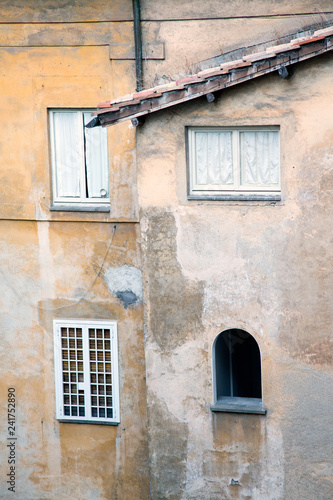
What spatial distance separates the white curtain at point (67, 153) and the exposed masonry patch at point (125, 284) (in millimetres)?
1698

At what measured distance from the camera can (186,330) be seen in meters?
15.1

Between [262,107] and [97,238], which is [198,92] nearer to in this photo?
[262,107]

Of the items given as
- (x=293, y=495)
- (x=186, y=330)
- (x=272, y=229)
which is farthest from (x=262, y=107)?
(x=293, y=495)

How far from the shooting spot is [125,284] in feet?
56.1

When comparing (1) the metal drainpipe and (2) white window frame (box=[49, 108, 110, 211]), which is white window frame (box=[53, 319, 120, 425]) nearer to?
(2) white window frame (box=[49, 108, 110, 211])

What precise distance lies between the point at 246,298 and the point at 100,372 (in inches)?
164

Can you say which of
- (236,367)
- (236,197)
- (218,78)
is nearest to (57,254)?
(236,367)

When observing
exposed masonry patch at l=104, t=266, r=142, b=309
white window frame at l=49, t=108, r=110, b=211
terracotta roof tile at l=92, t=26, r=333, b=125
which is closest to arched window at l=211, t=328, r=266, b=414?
exposed masonry patch at l=104, t=266, r=142, b=309

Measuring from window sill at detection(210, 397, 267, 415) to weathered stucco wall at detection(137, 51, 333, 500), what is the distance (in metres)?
0.14

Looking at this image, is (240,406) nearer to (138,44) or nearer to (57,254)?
(57,254)

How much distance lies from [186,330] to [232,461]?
2.40m

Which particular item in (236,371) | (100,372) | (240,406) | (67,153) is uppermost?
(67,153)

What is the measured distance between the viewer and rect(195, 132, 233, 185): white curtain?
578 inches

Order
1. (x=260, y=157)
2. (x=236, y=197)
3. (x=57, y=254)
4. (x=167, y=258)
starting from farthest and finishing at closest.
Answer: (x=57, y=254)
(x=167, y=258)
(x=260, y=157)
(x=236, y=197)
